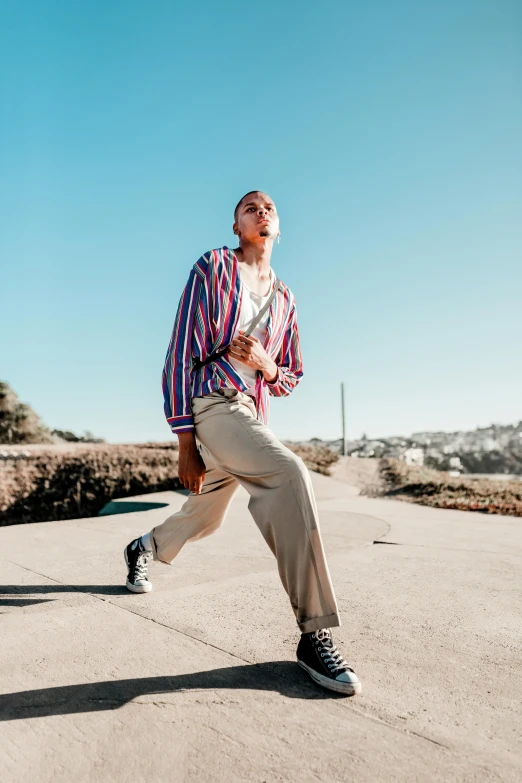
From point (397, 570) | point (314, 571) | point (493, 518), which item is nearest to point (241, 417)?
point (314, 571)

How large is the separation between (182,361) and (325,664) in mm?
1413

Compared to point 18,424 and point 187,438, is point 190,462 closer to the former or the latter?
point 187,438

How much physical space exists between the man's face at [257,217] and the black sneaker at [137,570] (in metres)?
1.85

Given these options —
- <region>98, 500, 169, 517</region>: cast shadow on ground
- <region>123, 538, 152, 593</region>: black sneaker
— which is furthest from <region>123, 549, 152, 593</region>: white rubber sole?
<region>98, 500, 169, 517</region>: cast shadow on ground

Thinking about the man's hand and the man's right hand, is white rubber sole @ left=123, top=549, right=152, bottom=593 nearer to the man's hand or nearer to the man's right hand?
the man's right hand

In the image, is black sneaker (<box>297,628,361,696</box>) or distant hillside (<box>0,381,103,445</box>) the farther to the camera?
distant hillside (<box>0,381,103,445</box>)

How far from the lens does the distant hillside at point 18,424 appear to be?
27172mm

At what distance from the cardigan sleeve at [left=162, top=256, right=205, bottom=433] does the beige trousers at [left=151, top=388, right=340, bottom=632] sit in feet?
0.21

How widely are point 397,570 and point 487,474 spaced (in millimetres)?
11267

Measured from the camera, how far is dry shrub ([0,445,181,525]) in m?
9.71

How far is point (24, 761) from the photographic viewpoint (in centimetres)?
180

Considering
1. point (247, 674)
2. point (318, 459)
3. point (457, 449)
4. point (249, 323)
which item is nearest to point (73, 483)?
point (318, 459)

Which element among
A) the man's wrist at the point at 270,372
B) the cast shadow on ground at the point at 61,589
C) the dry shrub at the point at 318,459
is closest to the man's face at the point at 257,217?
the man's wrist at the point at 270,372

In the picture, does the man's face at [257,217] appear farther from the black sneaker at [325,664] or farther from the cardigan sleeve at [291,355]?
the black sneaker at [325,664]
